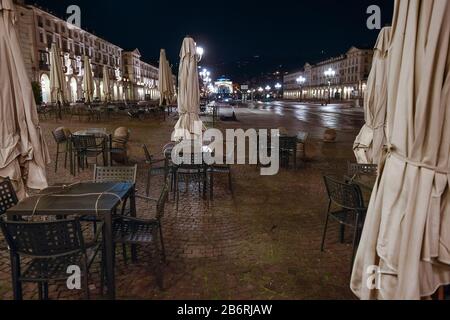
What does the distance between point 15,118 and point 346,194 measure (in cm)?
406

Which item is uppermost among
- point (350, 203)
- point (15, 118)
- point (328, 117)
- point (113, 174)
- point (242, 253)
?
point (15, 118)

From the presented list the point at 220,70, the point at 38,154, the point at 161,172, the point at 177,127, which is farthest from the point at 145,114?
the point at 220,70

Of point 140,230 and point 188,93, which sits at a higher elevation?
point 188,93

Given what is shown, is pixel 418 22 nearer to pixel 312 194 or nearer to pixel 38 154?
pixel 38 154

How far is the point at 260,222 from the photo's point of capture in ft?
17.0

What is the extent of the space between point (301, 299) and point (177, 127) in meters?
6.75

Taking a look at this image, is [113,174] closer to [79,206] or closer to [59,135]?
[79,206]

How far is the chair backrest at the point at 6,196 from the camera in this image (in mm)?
3627

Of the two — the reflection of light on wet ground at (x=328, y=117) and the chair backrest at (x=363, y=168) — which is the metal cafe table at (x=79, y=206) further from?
the reflection of light on wet ground at (x=328, y=117)

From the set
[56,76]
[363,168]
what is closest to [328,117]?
[56,76]

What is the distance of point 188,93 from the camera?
9070mm

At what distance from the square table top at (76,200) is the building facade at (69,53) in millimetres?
A: 23153

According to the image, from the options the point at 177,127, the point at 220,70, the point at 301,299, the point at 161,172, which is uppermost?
the point at 220,70

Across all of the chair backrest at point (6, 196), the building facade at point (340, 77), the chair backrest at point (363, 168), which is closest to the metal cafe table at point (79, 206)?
the chair backrest at point (6, 196)
